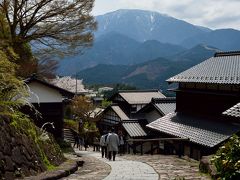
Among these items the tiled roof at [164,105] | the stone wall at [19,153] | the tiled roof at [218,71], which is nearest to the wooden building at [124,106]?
the tiled roof at [164,105]

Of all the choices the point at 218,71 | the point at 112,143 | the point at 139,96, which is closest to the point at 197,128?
the point at 218,71

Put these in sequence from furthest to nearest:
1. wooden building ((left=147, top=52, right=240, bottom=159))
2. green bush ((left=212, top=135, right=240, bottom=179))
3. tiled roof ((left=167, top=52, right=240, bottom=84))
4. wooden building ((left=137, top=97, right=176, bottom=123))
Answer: wooden building ((left=137, top=97, right=176, bottom=123)) → tiled roof ((left=167, top=52, right=240, bottom=84)) → wooden building ((left=147, top=52, right=240, bottom=159)) → green bush ((left=212, top=135, right=240, bottom=179))

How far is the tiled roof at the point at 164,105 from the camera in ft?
95.1

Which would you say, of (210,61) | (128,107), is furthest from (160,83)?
(210,61)

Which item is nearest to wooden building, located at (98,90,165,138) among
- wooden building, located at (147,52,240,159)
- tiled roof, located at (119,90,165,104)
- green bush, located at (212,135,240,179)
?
tiled roof, located at (119,90,165,104)

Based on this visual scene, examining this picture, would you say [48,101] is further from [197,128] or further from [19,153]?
[19,153]

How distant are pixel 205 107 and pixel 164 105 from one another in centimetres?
859

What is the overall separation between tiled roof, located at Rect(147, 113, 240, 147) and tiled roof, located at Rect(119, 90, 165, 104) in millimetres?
15106

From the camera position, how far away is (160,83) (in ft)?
637

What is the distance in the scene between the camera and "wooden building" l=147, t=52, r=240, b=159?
17.3 metres

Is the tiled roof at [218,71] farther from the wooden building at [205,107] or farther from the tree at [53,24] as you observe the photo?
the tree at [53,24]

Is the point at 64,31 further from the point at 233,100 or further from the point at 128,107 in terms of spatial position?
the point at 128,107

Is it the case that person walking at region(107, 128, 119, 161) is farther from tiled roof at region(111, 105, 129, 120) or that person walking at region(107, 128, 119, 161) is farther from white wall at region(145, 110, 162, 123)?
tiled roof at region(111, 105, 129, 120)

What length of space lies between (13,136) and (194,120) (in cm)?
1467
